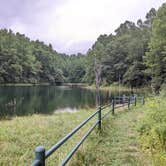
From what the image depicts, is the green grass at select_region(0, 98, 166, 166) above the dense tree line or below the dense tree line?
below

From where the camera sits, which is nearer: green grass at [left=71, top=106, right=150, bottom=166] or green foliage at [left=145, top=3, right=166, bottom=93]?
green grass at [left=71, top=106, right=150, bottom=166]

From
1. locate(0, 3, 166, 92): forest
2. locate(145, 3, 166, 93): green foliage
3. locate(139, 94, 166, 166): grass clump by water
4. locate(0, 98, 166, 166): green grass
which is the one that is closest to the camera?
locate(139, 94, 166, 166): grass clump by water

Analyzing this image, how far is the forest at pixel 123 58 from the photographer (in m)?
33.2

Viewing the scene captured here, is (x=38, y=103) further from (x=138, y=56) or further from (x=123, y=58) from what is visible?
(x=123, y=58)

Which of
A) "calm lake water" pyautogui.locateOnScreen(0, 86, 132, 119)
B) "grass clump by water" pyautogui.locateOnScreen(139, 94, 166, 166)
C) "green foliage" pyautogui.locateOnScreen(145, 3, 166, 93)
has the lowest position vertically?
"calm lake water" pyautogui.locateOnScreen(0, 86, 132, 119)

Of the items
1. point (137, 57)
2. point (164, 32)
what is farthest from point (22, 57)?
point (164, 32)

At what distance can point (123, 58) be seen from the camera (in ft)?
177

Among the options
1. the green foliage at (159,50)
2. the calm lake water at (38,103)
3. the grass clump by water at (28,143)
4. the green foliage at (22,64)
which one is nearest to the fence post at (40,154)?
the grass clump by water at (28,143)

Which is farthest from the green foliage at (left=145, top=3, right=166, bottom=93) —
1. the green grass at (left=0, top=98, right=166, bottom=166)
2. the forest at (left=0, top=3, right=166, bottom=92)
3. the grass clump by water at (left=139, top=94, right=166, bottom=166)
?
the green grass at (left=0, top=98, right=166, bottom=166)

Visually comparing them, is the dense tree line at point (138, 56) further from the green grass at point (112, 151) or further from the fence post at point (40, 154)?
the fence post at point (40, 154)

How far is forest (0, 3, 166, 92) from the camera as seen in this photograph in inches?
1308

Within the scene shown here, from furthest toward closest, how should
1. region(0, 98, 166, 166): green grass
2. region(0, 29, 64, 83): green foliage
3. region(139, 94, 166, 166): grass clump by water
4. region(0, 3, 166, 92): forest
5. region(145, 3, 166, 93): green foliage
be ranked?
region(0, 29, 64, 83): green foliage → region(0, 3, 166, 92): forest → region(145, 3, 166, 93): green foliage → region(0, 98, 166, 166): green grass → region(139, 94, 166, 166): grass clump by water

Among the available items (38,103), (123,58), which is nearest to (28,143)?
(38,103)

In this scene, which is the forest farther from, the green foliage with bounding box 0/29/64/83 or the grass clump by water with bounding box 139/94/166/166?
the grass clump by water with bounding box 139/94/166/166
